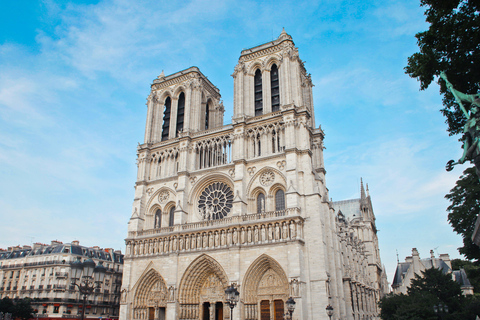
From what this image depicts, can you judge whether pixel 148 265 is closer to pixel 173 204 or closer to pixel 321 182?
pixel 173 204

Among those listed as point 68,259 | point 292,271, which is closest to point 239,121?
point 292,271

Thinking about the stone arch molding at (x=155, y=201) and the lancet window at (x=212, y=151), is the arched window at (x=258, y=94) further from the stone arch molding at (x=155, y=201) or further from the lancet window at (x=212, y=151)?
the stone arch molding at (x=155, y=201)

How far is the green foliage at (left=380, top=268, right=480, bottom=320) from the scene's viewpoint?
22.7m

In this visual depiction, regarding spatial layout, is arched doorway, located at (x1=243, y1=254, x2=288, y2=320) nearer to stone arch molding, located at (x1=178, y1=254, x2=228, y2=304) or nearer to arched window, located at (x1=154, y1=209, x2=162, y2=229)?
stone arch molding, located at (x1=178, y1=254, x2=228, y2=304)

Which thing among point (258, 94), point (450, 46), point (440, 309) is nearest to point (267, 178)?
point (258, 94)

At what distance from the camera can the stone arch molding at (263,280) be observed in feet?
83.1

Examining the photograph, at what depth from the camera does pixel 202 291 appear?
2827 cm

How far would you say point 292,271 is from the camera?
24.2 metres

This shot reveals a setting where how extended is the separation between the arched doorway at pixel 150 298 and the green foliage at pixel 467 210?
2010 cm

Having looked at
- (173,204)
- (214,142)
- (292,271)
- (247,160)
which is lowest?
(292,271)

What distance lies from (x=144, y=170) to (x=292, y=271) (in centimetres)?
1668

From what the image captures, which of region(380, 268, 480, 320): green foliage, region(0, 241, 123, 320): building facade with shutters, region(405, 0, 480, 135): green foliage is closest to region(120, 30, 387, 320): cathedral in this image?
region(380, 268, 480, 320): green foliage

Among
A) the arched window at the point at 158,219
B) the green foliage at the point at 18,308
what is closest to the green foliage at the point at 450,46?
the arched window at the point at 158,219

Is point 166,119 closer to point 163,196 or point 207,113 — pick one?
point 207,113
